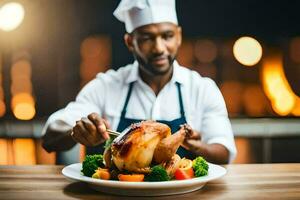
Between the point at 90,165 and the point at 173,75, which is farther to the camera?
the point at 173,75

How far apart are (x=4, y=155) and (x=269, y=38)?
1696mm

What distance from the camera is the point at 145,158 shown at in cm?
119

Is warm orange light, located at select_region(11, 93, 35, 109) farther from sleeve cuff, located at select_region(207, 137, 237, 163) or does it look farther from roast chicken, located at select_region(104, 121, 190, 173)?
roast chicken, located at select_region(104, 121, 190, 173)

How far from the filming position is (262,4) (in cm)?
303

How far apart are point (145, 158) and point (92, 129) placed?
0.34m

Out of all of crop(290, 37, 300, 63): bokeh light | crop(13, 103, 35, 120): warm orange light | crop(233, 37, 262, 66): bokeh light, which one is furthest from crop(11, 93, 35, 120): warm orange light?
crop(290, 37, 300, 63): bokeh light

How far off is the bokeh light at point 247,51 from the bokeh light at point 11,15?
4.18ft

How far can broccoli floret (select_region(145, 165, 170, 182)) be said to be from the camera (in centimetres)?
117

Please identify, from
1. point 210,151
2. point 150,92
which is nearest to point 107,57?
point 150,92

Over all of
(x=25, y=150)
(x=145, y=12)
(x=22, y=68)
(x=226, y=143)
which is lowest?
(x=25, y=150)

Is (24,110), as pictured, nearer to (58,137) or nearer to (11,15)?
(58,137)

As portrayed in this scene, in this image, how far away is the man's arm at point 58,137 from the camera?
262cm

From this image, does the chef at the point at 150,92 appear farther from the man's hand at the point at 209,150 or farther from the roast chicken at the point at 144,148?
the roast chicken at the point at 144,148

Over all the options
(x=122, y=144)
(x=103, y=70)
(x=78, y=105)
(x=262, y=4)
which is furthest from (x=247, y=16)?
(x=122, y=144)
